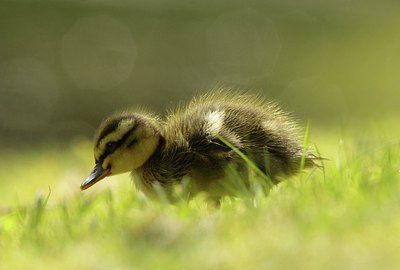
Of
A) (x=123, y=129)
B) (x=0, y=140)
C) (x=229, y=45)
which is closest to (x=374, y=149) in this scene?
(x=123, y=129)

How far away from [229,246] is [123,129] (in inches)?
58.4

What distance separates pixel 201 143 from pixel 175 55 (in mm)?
10052

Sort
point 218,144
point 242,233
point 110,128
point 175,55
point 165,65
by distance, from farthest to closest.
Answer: point 175,55, point 165,65, point 110,128, point 218,144, point 242,233

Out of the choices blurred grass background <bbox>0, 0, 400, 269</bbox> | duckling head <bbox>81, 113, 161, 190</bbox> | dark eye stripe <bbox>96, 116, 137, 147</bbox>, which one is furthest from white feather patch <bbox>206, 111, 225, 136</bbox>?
blurred grass background <bbox>0, 0, 400, 269</bbox>

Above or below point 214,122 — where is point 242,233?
below

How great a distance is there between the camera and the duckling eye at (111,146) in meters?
3.58

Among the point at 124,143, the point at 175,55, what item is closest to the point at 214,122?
the point at 124,143

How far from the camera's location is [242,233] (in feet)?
7.36

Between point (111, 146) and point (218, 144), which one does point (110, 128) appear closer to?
point (111, 146)

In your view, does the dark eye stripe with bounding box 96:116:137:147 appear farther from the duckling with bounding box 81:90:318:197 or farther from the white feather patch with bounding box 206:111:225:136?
the white feather patch with bounding box 206:111:225:136

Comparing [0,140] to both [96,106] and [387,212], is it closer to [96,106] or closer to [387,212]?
[96,106]

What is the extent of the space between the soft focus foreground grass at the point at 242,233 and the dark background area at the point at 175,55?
837 centimetres

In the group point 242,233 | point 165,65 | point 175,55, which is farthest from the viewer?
point 175,55

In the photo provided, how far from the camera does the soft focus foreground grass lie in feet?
6.66
